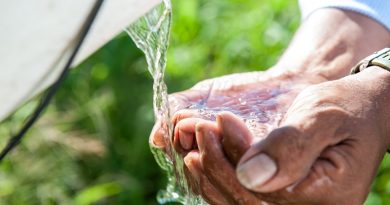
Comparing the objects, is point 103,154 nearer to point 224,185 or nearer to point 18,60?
point 224,185

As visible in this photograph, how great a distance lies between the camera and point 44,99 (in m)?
1.24

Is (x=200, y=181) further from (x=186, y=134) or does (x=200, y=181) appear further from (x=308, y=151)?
(x=308, y=151)

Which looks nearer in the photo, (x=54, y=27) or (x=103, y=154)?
(x=54, y=27)

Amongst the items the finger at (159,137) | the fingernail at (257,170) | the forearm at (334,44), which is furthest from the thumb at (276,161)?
the forearm at (334,44)

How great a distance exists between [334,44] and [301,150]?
0.70 metres

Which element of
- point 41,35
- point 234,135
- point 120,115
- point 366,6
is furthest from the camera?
point 120,115

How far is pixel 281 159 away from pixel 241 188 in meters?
0.16

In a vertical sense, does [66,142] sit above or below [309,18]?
below

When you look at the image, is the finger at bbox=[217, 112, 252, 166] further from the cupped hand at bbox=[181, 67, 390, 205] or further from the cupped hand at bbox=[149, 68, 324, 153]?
the cupped hand at bbox=[149, 68, 324, 153]

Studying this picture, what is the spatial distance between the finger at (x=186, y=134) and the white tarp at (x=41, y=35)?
10.8 inches

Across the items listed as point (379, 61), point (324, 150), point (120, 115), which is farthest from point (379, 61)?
point (120, 115)

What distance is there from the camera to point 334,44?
1.91 meters

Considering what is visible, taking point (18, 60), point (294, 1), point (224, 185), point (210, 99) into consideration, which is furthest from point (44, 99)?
point (294, 1)

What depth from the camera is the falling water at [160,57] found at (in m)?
1.45
